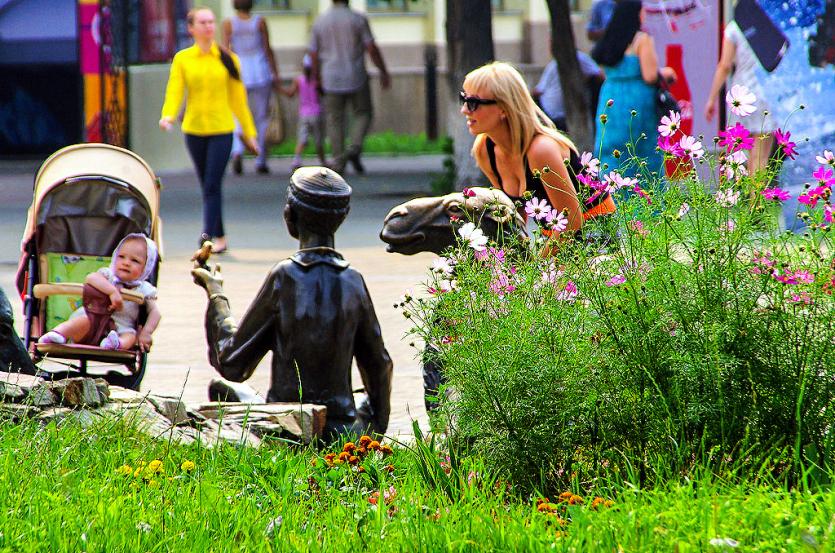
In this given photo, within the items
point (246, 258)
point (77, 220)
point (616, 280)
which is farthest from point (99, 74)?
point (616, 280)

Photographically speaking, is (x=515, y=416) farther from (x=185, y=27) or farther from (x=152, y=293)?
(x=185, y=27)

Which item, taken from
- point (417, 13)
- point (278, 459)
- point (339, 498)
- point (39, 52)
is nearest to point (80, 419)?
point (278, 459)

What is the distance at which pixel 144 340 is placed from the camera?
6.88 metres

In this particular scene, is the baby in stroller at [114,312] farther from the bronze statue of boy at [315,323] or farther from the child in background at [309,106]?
the child in background at [309,106]

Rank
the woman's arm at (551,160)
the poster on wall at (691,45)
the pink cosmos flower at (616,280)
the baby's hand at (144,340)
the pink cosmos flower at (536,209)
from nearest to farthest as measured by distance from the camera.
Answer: the pink cosmos flower at (616,280), the pink cosmos flower at (536,209), the woman's arm at (551,160), the baby's hand at (144,340), the poster on wall at (691,45)

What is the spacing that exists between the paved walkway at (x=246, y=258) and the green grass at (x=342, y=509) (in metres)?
0.56

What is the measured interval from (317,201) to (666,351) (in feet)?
5.44

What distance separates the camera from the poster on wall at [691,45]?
48.2 ft

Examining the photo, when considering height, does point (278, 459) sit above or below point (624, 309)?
below

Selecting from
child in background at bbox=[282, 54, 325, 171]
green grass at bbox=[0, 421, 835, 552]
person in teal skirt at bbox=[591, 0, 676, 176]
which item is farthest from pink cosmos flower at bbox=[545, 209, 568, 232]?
child in background at bbox=[282, 54, 325, 171]

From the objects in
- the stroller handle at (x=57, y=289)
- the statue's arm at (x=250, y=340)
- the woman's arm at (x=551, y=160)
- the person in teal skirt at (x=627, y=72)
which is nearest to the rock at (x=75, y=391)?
the statue's arm at (x=250, y=340)

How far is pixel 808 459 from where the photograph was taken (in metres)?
4.09

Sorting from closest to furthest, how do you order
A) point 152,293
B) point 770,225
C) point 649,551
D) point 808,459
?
1. point 649,551
2. point 808,459
3. point 770,225
4. point 152,293

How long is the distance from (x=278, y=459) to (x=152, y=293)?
2338mm
